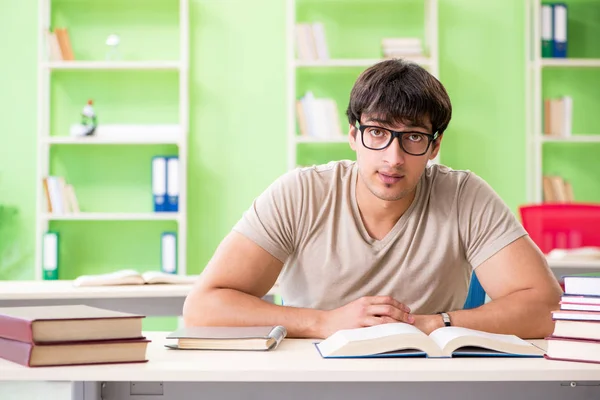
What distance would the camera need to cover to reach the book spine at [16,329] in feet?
4.01

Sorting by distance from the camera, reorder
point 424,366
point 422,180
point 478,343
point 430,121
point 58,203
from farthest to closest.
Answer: point 58,203 < point 422,180 < point 430,121 < point 478,343 < point 424,366

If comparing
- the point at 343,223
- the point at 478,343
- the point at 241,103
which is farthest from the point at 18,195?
the point at 478,343

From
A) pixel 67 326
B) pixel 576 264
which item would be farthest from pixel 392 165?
pixel 576 264

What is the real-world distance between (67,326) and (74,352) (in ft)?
0.13

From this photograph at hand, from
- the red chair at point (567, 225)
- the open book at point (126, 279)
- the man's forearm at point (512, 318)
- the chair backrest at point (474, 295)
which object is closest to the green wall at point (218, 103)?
the red chair at point (567, 225)

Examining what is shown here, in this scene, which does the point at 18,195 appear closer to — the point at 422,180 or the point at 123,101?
the point at 123,101

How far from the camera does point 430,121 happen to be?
6.14ft

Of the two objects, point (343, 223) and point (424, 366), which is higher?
point (343, 223)

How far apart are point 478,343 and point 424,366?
0.16 metres

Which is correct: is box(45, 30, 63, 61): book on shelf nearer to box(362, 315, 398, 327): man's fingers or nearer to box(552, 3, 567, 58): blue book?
box(552, 3, 567, 58): blue book

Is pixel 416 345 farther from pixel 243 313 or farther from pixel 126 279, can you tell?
pixel 126 279

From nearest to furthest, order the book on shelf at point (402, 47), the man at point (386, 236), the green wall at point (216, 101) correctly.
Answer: the man at point (386, 236), the book on shelf at point (402, 47), the green wall at point (216, 101)

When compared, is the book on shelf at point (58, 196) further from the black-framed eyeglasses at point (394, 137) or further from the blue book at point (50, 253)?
the black-framed eyeglasses at point (394, 137)

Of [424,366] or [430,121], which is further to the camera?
[430,121]
